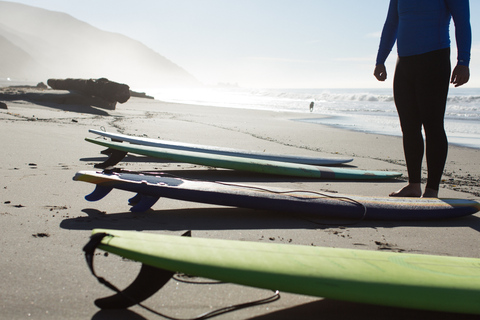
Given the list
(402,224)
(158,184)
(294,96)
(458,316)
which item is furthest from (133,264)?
(294,96)

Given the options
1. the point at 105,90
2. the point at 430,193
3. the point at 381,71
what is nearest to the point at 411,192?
the point at 430,193

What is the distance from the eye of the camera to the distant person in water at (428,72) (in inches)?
109

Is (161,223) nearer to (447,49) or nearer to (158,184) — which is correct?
(158,184)

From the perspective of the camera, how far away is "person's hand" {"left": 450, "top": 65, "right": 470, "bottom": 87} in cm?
273

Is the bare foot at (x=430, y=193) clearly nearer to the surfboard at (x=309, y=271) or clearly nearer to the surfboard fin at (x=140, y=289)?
the surfboard at (x=309, y=271)

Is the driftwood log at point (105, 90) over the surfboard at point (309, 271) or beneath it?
over

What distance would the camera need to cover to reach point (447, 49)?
2.79 meters

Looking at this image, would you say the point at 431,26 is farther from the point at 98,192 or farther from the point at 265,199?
the point at 98,192

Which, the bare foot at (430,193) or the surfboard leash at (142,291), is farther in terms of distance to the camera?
the bare foot at (430,193)

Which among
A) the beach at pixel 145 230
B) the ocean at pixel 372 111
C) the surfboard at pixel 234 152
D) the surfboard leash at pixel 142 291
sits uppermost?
the ocean at pixel 372 111

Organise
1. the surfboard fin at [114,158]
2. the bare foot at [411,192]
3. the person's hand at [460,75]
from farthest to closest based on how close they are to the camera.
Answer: the surfboard fin at [114,158]
the bare foot at [411,192]
the person's hand at [460,75]

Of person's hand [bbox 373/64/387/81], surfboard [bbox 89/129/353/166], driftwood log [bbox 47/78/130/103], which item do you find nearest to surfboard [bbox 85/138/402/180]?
surfboard [bbox 89/129/353/166]

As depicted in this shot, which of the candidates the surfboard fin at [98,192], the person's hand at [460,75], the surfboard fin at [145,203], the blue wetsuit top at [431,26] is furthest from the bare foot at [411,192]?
the surfboard fin at [98,192]

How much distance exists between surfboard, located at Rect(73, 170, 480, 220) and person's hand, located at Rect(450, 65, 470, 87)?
2.67 ft
